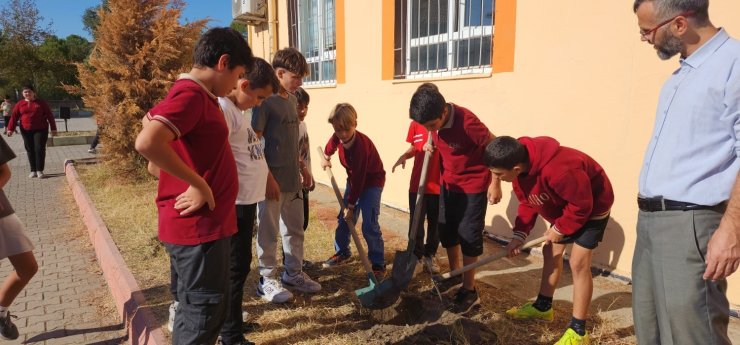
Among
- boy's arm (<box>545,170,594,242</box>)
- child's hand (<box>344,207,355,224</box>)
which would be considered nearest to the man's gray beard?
boy's arm (<box>545,170,594,242</box>)

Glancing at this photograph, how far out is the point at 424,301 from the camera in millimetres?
3162

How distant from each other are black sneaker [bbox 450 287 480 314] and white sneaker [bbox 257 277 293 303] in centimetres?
119

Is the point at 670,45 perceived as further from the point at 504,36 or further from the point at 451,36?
the point at 451,36

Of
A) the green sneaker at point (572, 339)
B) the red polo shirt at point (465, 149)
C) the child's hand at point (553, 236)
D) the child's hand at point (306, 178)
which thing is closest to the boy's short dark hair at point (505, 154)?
the child's hand at point (553, 236)

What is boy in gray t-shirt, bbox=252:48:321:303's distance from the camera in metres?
3.08

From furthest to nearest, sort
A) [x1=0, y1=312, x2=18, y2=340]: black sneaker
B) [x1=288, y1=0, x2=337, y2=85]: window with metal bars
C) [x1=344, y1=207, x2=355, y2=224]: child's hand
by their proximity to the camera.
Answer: [x1=288, y1=0, x2=337, y2=85]: window with metal bars < [x1=344, y1=207, x2=355, y2=224]: child's hand < [x1=0, y1=312, x2=18, y2=340]: black sneaker

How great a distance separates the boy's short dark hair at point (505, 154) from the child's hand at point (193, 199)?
148 cm

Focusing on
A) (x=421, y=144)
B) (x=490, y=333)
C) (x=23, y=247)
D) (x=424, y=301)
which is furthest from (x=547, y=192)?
(x=23, y=247)

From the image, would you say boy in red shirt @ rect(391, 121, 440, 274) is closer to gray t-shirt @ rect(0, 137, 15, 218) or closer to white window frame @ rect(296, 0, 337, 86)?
gray t-shirt @ rect(0, 137, 15, 218)

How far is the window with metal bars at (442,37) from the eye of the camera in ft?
15.3

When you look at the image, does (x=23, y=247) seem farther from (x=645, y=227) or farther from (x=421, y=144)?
(x=645, y=227)

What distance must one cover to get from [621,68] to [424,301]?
2315 mm

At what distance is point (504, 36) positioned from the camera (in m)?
4.30

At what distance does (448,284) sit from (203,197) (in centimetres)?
230
